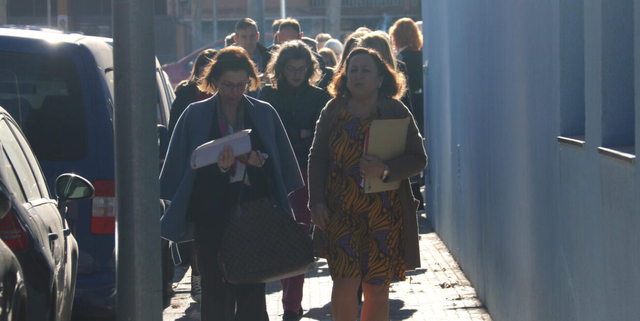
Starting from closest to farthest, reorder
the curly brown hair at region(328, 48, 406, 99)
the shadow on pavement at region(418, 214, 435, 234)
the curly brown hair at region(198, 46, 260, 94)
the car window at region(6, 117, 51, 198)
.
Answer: the car window at region(6, 117, 51, 198) < the curly brown hair at region(198, 46, 260, 94) < the curly brown hair at region(328, 48, 406, 99) < the shadow on pavement at region(418, 214, 435, 234)

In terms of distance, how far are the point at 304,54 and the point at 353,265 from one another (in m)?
2.07

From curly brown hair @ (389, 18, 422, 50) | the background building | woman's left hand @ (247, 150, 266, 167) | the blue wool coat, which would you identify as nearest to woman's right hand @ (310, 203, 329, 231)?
the blue wool coat

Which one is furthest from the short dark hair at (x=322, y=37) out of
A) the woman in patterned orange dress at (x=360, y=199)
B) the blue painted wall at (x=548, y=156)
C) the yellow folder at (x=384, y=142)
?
the yellow folder at (x=384, y=142)

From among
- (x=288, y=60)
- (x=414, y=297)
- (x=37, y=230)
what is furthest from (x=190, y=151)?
(x=414, y=297)

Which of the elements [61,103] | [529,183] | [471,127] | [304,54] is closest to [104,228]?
[61,103]

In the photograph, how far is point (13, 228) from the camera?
339 centimetres

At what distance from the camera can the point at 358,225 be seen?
4.91 m

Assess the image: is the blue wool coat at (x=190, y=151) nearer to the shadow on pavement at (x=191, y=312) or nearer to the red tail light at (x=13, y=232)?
the red tail light at (x=13, y=232)

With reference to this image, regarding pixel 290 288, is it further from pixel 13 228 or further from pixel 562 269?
pixel 13 228

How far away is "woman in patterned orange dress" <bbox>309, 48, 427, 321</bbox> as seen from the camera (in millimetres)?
4887

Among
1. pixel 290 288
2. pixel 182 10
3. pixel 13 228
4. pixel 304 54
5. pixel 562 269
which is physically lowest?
pixel 290 288

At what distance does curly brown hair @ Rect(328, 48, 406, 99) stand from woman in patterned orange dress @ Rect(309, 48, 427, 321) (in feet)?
0.05

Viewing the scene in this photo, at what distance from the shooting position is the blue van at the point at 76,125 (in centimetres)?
533

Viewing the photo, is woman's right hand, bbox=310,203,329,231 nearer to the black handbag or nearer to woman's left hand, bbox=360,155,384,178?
the black handbag
